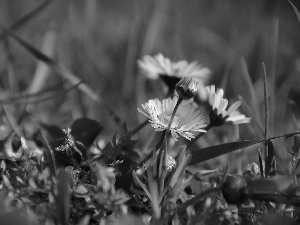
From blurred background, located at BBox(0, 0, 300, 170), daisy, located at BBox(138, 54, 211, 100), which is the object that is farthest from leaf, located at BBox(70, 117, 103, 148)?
daisy, located at BBox(138, 54, 211, 100)

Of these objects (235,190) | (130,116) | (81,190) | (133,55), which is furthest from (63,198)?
(133,55)

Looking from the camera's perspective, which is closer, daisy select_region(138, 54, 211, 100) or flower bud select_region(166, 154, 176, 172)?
flower bud select_region(166, 154, 176, 172)

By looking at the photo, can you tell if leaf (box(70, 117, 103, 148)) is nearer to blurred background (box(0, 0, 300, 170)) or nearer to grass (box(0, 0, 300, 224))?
grass (box(0, 0, 300, 224))

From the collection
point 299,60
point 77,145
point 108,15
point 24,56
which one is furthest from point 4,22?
point 77,145

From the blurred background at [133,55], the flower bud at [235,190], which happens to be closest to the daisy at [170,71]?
the blurred background at [133,55]

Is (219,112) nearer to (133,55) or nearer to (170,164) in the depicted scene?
(170,164)

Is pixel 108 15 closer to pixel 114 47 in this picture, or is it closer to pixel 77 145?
pixel 114 47
